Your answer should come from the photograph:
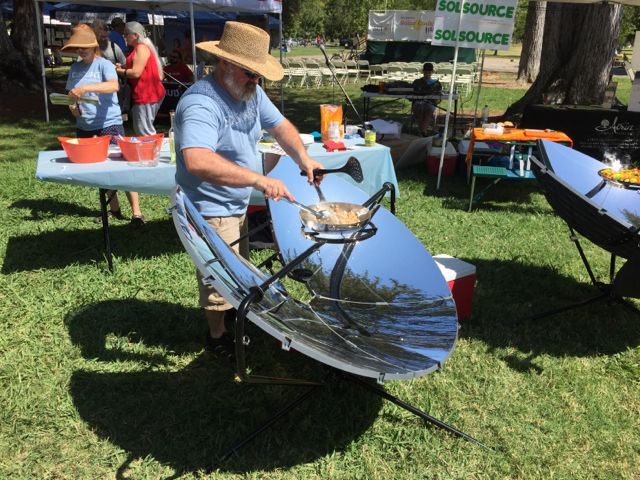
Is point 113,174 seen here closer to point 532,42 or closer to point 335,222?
point 335,222

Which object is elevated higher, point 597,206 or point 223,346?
point 597,206

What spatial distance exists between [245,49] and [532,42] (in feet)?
57.9

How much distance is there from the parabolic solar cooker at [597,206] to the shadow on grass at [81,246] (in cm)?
331

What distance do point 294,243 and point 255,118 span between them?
0.75 meters

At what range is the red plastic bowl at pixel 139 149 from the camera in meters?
4.36

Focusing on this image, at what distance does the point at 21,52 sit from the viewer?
14828mm

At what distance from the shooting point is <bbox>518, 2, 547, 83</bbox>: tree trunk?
56.4 ft

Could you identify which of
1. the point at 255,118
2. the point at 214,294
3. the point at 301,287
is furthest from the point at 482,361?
the point at 255,118

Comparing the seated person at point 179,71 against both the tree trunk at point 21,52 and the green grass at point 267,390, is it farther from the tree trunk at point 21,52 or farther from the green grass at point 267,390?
the green grass at point 267,390

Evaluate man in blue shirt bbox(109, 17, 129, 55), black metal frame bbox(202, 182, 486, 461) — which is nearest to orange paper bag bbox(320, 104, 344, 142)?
black metal frame bbox(202, 182, 486, 461)

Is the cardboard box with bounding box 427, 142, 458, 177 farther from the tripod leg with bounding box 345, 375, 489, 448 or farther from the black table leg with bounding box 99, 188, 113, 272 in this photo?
the tripod leg with bounding box 345, 375, 489, 448

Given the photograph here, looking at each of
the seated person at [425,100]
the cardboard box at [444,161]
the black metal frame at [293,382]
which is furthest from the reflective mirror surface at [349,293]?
the seated person at [425,100]

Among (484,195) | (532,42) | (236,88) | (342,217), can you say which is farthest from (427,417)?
(532,42)

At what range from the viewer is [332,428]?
3035 millimetres
